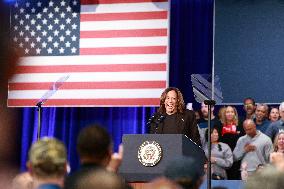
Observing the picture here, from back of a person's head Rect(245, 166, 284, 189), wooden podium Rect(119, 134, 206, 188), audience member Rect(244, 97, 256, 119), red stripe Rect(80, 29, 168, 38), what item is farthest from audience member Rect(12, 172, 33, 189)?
red stripe Rect(80, 29, 168, 38)

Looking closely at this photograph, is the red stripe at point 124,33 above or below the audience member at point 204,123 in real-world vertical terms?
above

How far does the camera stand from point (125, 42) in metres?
8.05

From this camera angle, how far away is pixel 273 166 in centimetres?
211

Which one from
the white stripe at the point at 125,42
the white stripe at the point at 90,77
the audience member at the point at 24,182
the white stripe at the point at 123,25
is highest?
the white stripe at the point at 123,25

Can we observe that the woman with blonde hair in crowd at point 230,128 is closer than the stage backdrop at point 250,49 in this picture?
Yes

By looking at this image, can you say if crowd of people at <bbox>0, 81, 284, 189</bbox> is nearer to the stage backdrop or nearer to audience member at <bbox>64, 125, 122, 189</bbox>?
audience member at <bbox>64, 125, 122, 189</bbox>

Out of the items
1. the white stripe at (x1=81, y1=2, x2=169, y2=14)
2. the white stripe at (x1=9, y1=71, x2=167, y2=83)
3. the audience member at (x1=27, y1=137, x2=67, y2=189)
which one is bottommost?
the audience member at (x1=27, y1=137, x2=67, y2=189)

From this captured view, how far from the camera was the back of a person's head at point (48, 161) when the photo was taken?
2139 millimetres

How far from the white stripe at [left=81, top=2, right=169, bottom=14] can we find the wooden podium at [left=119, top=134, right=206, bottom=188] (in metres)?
3.71

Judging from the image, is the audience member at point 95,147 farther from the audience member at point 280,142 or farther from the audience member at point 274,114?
the audience member at point 274,114

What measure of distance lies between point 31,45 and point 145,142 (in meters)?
4.28

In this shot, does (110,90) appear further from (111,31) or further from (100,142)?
(100,142)

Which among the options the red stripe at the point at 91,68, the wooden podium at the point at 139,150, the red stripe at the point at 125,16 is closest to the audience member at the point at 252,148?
the red stripe at the point at 91,68

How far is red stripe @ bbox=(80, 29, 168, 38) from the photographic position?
25.8 ft
